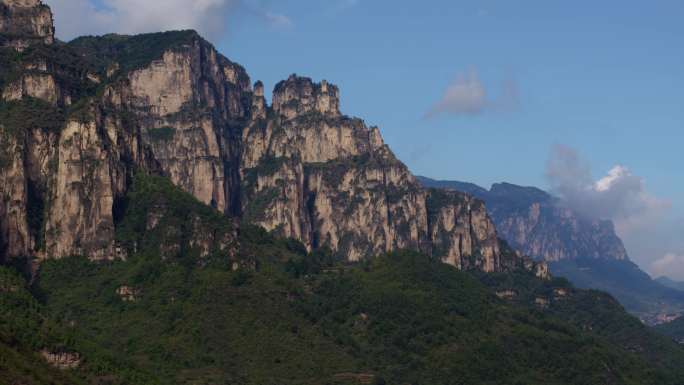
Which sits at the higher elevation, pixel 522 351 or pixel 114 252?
pixel 114 252

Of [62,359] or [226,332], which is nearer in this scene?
[62,359]

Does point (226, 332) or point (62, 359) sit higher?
point (226, 332)

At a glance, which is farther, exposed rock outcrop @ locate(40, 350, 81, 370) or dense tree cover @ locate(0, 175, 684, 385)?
dense tree cover @ locate(0, 175, 684, 385)

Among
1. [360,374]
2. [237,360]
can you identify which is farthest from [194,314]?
[360,374]

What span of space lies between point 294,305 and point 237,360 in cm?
2223

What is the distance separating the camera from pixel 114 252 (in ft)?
644

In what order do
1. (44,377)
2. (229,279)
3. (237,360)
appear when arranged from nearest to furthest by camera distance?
(44,377) < (237,360) < (229,279)

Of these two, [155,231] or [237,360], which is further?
[155,231]

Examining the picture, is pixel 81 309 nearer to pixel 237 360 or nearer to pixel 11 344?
pixel 237 360

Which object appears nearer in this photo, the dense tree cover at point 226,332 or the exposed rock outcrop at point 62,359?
the exposed rock outcrop at point 62,359

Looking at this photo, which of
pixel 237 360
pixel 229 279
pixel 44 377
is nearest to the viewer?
pixel 44 377

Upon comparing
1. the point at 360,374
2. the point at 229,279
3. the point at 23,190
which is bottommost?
the point at 360,374

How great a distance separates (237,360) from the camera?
563 ft

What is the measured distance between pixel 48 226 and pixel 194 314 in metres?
28.4
